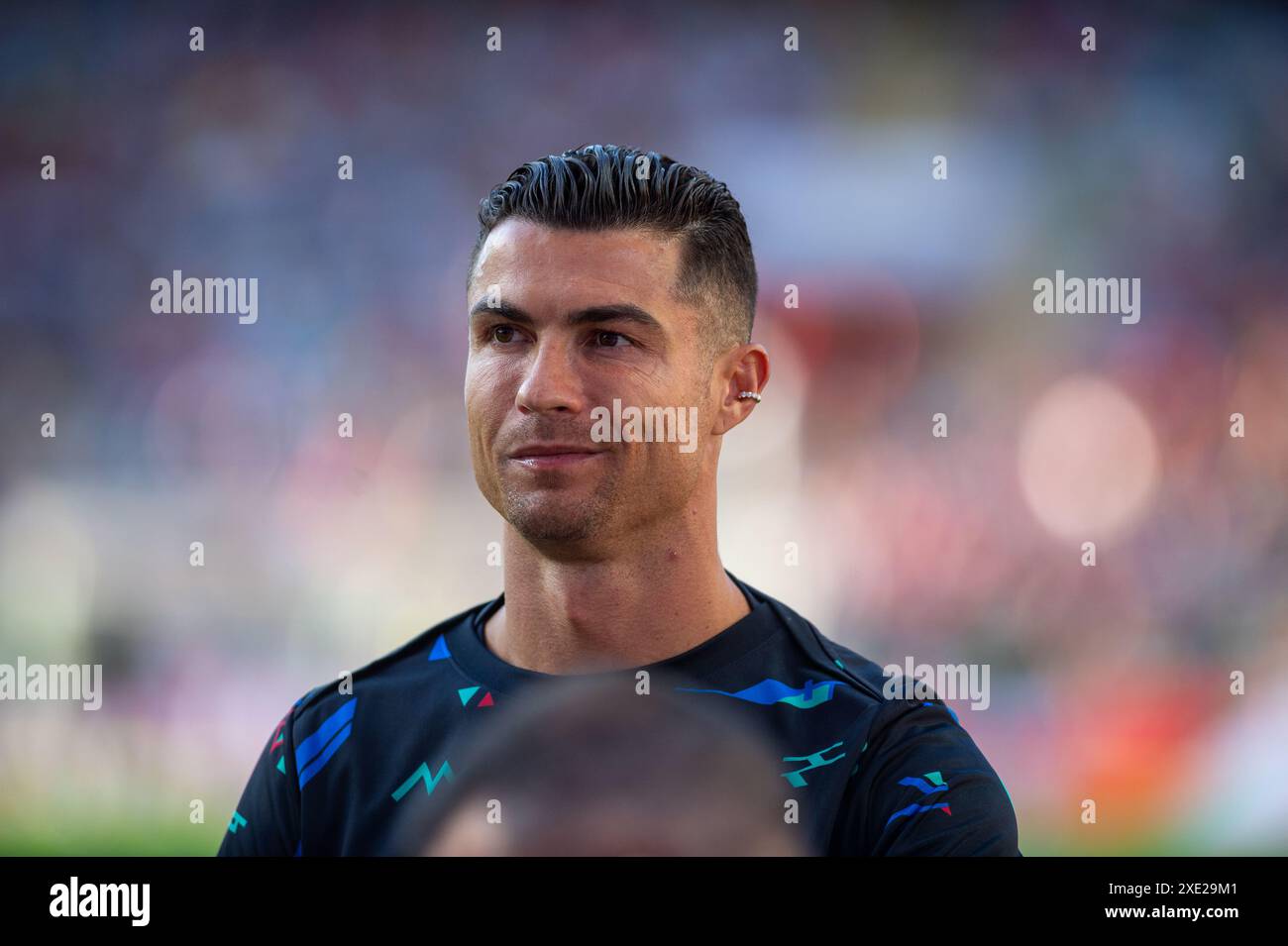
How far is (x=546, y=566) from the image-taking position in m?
3.33

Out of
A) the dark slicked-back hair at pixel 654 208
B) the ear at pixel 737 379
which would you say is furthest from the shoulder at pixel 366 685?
the dark slicked-back hair at pixel 654 208

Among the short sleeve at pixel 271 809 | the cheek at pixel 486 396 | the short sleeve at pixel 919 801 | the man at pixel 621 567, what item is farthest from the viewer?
the short sleeve at pixel 271 809

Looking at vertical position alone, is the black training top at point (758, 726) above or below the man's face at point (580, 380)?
below

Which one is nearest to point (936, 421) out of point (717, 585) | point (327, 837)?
point (717, 585)

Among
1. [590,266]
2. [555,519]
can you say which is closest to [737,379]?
→ [590,266]

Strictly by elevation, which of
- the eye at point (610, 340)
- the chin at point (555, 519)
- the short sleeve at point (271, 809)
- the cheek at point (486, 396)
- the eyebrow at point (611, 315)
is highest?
the eyebrow at point (611, 315)

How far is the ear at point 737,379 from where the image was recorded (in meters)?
3.42

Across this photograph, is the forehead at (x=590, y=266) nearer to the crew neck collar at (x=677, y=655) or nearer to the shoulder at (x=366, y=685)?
the crew neck collar at (x=677, y=655)

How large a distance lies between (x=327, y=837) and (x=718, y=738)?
1.16m

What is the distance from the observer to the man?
310 centimetres

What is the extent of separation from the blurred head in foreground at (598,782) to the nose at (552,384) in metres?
0.80

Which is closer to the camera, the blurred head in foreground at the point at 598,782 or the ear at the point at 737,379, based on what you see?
the blurred head in foreground at the point at 598,782

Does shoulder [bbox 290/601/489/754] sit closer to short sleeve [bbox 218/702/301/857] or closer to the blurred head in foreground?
short sleeve [bbox 218/702/301/857]

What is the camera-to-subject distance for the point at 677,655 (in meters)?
3.29
